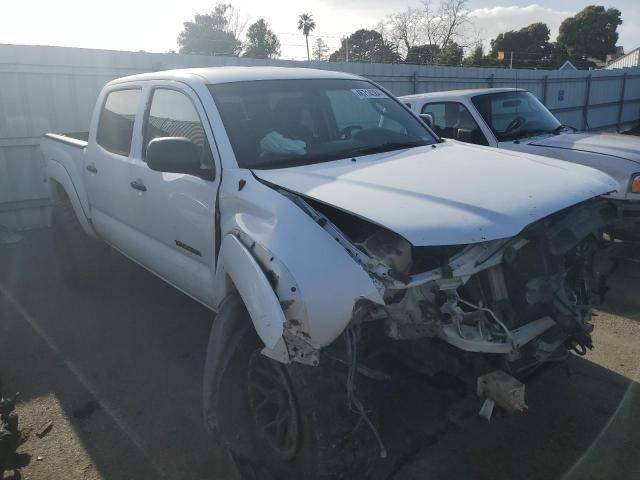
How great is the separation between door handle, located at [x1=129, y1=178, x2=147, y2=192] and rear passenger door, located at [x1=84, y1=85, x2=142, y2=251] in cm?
11

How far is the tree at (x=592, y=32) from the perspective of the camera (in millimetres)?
47594

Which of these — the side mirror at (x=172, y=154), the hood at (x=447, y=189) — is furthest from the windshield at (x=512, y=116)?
the side mirror at (x=172, y=154)

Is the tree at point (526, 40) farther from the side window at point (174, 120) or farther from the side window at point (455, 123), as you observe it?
the side window at point (174, 120)

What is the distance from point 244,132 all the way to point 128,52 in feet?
20.8

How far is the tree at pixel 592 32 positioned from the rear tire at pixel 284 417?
53.1m

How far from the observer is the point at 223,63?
9734 mm

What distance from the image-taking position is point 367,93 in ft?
13.3

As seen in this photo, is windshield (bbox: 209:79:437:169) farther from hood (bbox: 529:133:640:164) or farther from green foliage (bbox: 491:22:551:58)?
green foliage (bbox: 491:22:551:58)

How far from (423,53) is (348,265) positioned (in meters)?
34.9

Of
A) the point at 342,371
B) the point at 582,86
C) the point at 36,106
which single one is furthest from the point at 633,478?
the point at 582,86

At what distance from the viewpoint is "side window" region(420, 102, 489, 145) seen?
6473 millimetres

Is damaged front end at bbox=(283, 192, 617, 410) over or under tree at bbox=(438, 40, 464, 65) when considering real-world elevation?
under

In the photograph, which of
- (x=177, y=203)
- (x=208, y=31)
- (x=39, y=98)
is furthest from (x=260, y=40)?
(x=177, y=203)

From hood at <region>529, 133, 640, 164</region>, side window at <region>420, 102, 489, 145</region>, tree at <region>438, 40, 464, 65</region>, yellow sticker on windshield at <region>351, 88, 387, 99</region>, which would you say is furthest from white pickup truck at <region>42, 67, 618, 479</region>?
tree at <region>438, 40, 464, 65</region>
